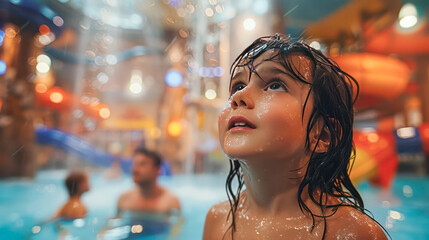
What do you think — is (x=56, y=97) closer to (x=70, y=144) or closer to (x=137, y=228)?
(x=70, y=144)

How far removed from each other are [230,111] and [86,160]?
16.0 feet

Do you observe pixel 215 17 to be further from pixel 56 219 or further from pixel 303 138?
pixel 303 138

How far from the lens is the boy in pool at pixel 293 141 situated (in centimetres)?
90

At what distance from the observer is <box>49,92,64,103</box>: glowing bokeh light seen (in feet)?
18.7

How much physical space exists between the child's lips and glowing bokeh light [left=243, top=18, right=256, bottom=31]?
1988mm

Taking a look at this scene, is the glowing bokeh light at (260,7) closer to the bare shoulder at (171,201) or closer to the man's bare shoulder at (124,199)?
the bare shoulder at (171,201)

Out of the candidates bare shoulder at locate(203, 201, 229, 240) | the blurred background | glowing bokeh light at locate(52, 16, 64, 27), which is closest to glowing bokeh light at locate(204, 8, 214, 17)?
the blurred background

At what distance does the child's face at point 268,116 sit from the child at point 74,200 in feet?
5.98

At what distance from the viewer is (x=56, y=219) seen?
2166 millimetres

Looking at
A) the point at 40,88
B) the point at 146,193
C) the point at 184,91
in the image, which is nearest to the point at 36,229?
the point at 146,193

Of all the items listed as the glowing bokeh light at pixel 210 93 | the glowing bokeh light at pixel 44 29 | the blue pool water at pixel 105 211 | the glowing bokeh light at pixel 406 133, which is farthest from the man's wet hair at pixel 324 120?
the glowing bokeh light at pixel 210 93

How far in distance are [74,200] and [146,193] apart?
0.62m

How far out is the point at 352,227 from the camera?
863 mm

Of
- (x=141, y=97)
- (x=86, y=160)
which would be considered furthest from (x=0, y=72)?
(x=141, y=97)
